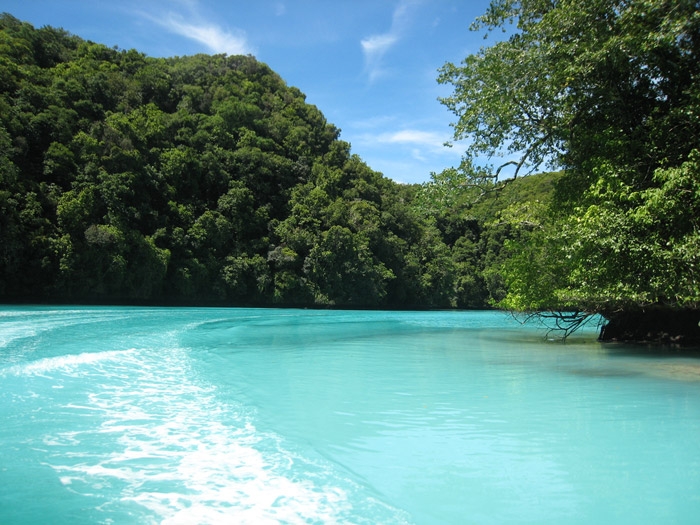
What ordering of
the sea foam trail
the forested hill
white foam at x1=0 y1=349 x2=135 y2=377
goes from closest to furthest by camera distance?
the sea foam trail < white foam at x1=0 y1=349 x2=135 y2=377 < the forested hill

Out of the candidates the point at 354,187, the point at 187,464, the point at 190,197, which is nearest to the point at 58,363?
the point at 187,464

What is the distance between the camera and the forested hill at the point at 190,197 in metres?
31.9

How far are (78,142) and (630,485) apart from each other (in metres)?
38.7

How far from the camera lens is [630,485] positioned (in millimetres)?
3941

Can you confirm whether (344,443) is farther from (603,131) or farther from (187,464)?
(603,131)

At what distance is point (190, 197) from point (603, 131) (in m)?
37.7

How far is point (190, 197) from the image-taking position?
43562mm

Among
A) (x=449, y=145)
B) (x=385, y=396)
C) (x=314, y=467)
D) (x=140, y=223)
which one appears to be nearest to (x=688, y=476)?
(x=314, y=467)

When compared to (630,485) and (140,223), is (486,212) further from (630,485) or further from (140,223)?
Answer: (140,223)

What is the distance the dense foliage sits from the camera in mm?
9023

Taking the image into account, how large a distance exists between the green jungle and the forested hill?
0.16 metres

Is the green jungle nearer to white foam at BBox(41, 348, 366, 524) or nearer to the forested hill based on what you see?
the forested hill

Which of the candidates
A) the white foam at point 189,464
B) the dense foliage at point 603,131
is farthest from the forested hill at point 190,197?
the white foam at point 189,464

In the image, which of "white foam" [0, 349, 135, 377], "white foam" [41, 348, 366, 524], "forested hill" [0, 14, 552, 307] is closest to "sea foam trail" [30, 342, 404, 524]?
"white foam" [41, 348, 366, 524]
